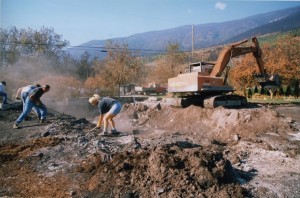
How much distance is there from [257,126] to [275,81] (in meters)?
4.77

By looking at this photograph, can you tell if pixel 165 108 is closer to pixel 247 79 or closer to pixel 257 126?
pixel 257 126

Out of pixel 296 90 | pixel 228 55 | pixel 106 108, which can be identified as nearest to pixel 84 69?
pixel 296 90

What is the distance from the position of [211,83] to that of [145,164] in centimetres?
800

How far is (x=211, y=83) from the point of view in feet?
42.2

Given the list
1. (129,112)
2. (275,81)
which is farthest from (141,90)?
(275,81)

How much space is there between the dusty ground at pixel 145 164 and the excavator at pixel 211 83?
114 inches

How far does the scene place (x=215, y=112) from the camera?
1203cm

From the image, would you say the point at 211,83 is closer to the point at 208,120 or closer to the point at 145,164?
the point at 208,120

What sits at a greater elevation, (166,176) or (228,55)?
(228,55)

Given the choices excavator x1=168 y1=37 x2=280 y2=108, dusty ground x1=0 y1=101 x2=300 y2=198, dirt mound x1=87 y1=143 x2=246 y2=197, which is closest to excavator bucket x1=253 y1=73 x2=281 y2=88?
excavator x1=168 y1=37 x2=280 y2=108

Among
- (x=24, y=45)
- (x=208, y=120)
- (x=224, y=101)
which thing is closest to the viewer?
(x=208, y=120)

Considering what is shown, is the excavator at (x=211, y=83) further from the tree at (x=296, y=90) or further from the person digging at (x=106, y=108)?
the tree at (x=296, y=90)

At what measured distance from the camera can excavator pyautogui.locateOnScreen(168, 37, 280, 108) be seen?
500 inches

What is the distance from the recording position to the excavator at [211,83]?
12.7m
